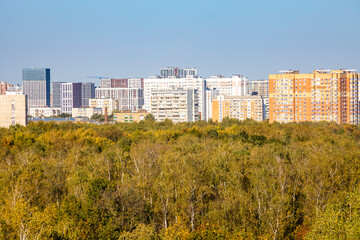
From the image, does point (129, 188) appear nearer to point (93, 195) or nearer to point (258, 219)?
point (93, 195)

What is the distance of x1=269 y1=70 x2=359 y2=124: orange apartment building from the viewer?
2815 inches

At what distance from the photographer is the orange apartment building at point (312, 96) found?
71.5 m

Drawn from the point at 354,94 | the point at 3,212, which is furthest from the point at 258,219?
the point at 354,94

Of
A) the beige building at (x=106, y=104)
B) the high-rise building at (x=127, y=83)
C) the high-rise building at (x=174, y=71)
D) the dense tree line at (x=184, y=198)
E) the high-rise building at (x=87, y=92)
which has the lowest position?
the dense tree line at (x=184, y=198)

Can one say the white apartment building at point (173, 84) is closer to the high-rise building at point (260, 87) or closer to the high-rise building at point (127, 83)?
the high-rise building at point (260, 87)

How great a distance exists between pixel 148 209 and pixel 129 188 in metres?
1.05

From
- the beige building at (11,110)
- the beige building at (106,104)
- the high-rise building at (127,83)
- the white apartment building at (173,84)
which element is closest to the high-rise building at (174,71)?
the high-rise building at (127,83)

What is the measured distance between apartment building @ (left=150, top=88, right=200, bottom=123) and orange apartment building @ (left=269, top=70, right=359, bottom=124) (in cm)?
2401

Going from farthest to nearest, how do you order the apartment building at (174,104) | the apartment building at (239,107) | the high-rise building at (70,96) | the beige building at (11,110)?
the high-rise building at (70,96) → the apartment building at (239,107) → the apartment building at (174,104) → the beige building at (11,110)

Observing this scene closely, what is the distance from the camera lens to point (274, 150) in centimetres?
3195

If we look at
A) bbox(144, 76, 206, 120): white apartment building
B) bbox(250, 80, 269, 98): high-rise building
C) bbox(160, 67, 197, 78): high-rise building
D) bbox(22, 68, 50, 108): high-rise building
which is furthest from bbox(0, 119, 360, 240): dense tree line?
bbox(22, 68, 50, 108): high-rise building

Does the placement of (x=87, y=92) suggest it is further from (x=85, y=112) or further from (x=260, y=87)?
(x=260, y=87)

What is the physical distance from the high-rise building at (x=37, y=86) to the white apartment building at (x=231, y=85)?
2703 inches

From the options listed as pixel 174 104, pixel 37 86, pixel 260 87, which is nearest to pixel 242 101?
pixel 174 104
